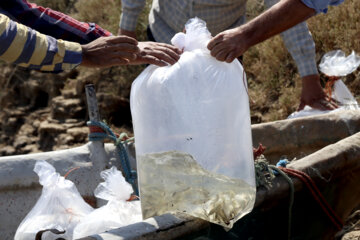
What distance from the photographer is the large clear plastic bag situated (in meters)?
1.97

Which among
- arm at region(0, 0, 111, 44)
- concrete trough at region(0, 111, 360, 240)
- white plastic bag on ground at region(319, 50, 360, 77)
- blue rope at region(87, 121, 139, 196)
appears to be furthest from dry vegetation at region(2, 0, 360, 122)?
arm at region(0, 0, 111, 44)

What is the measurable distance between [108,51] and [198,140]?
55 centimetres

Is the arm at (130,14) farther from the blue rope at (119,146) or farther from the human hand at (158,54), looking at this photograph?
the human hand at (158,54)

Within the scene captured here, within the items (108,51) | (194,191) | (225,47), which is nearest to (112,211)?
(194,191)

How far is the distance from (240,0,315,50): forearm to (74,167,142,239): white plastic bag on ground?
87cm

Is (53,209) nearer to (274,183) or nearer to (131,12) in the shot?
(274,183)

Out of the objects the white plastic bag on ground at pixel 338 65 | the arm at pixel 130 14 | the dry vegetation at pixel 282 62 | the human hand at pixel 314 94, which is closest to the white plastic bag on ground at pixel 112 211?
the arm at pixel 130 14

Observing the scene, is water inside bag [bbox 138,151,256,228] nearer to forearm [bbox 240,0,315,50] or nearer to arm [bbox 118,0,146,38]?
forearm [bbox 240,0,315,50]

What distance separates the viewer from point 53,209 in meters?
2.49

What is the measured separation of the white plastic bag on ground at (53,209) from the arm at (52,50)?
2.02 ft

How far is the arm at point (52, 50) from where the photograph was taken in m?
1.98

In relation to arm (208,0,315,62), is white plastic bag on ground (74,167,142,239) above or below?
below

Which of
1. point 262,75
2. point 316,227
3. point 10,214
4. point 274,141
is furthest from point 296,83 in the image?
point 10,214

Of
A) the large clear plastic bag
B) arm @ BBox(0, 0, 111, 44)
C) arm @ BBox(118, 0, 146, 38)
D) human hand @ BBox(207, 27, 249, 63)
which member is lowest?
the large clear plastic bag
